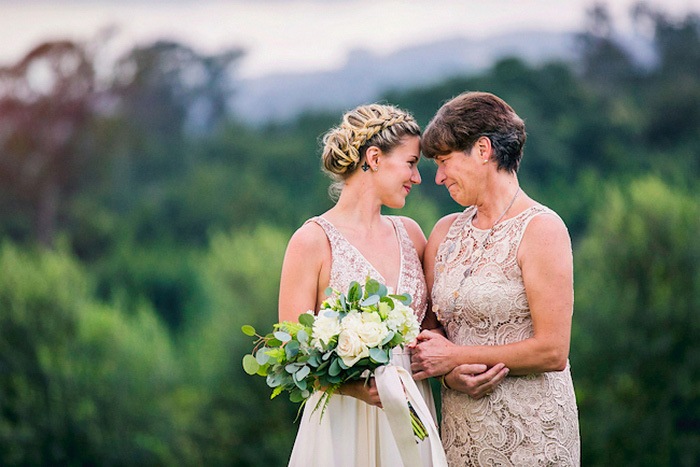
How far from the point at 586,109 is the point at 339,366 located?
19.7m

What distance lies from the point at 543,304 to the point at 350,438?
1140mm

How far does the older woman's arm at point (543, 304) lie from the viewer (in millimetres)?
3135

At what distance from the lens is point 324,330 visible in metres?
2.92

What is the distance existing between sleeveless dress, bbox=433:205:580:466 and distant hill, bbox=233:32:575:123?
70.4 ft

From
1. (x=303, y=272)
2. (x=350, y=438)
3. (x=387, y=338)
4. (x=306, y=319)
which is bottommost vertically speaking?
(x=350, y=438)

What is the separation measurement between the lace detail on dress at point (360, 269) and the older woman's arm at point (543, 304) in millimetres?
436

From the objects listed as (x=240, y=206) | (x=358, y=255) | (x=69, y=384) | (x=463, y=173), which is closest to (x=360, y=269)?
(x=358, y=255)

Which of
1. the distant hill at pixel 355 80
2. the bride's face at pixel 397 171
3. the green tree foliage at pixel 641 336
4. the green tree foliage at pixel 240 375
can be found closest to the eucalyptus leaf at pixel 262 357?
the bride's face at pixel 397 171

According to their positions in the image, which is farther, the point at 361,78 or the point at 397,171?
the point at 361,78

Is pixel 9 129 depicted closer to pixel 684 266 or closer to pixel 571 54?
→ pixel 571 54

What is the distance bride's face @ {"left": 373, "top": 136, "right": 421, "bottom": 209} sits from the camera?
11.8 ft

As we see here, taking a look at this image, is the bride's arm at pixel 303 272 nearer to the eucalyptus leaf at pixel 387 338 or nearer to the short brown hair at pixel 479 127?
the eucalyptus leaf at pixel 387 338

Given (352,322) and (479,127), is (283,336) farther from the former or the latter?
(479,127)

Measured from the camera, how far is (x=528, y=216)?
3.25 metres
